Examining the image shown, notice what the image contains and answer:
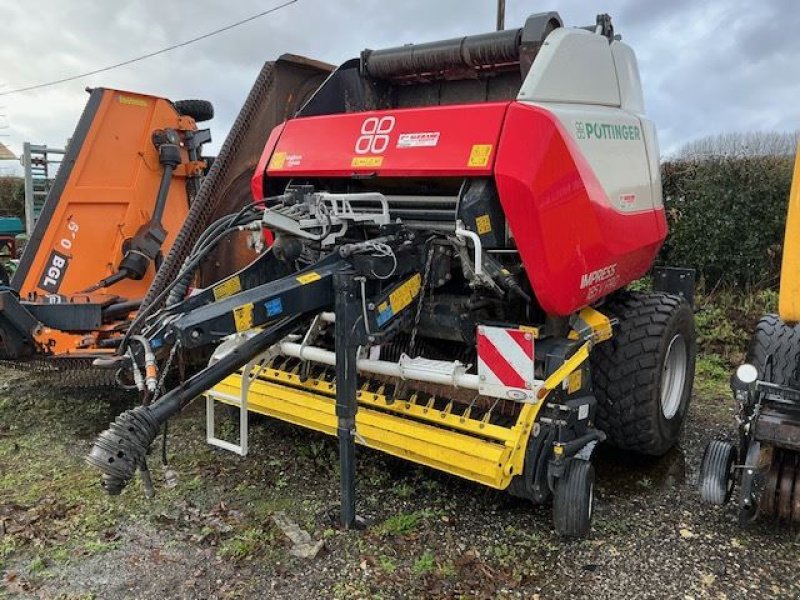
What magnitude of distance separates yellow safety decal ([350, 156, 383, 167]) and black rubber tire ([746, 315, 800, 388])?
205cm

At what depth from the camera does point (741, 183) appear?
24.5 feet

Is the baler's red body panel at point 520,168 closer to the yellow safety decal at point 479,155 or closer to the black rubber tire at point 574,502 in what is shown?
the yellow safety decal at point 479,155

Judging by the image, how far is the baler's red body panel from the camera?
117 inches

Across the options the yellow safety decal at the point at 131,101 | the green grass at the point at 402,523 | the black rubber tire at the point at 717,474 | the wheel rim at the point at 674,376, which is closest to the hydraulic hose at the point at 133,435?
the green grass at the point at 402,523

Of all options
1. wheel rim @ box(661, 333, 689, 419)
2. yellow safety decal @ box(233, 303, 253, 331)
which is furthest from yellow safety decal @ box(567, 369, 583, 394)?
yellow safety decal @ box(233, 303, 253, 331)

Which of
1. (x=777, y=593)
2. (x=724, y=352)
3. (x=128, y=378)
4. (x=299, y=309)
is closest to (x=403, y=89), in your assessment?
(x=299, y=309)

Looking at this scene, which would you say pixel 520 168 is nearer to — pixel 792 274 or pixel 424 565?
pixel 792 274

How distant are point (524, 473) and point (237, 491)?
4.69 feet

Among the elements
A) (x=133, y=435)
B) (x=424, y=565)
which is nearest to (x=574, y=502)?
(x=424, y=565)

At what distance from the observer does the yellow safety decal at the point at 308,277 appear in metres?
2.83

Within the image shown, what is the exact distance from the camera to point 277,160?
3871 mm

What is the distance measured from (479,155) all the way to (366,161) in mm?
638

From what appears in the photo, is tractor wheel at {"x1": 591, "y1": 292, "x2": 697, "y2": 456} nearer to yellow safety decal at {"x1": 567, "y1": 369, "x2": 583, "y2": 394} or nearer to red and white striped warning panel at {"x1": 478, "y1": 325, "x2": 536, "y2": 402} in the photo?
yellow safety decal at {"x1": 567, "y1": 369, "x2": 583, "y2": 394}

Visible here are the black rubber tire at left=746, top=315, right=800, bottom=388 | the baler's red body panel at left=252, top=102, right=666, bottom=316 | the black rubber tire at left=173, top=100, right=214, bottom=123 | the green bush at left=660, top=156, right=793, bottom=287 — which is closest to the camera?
the baler's red body panel at left=252, top=102, right=666, bottom=316
